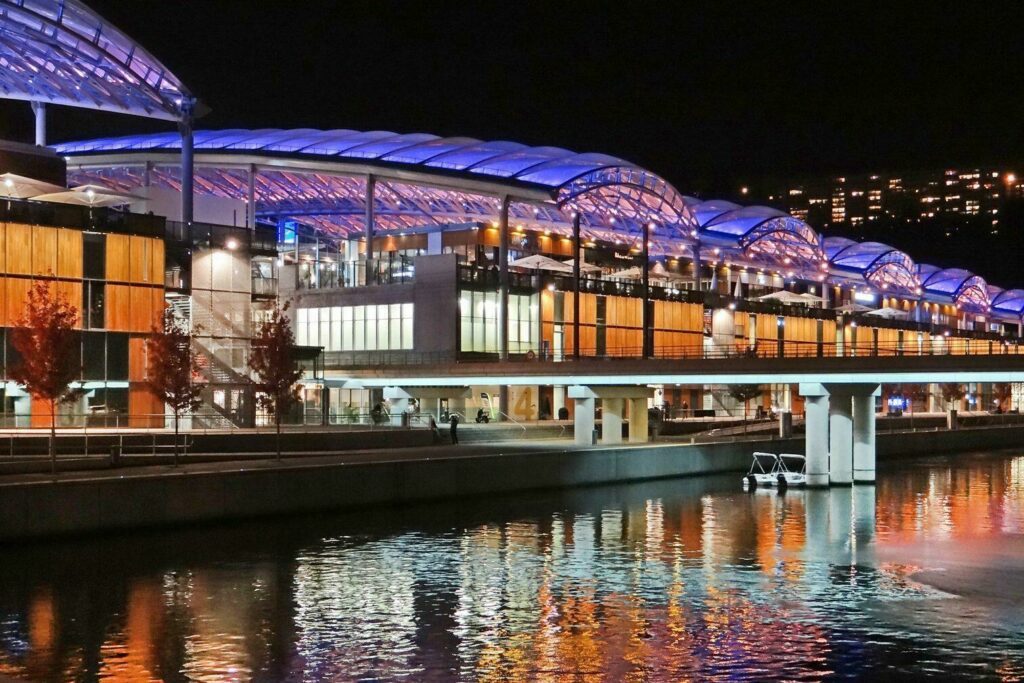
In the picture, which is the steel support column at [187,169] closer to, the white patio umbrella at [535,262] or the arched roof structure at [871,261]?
the white patio umbrella at [535,262]

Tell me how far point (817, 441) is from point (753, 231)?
192ft

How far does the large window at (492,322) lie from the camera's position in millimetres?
85375

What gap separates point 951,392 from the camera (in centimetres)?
12319

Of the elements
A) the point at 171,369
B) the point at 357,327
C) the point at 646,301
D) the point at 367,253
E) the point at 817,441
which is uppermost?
the point at 367,253

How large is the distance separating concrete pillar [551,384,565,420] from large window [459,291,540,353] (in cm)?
313

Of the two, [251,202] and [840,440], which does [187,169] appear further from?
[840,440]

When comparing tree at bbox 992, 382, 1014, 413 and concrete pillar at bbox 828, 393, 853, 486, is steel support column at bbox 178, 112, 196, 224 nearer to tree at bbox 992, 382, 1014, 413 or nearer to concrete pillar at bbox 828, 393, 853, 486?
concrete pillar at bbox 828, 393, 853, 486

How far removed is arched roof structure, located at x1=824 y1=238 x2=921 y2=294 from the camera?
137125mm

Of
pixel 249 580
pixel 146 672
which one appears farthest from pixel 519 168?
pixel 146 672

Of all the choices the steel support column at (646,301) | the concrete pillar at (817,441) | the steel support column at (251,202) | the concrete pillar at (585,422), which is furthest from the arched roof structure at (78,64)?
the concrete pillar at (817,441)

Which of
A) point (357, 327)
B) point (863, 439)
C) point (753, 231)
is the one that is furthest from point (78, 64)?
point (753, 231)

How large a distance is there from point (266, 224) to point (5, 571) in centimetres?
7767

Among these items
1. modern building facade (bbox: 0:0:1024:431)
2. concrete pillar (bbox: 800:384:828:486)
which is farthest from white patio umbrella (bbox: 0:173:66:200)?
concrete pillar (bbox: 800:384:828:486)

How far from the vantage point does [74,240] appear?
56.5m
